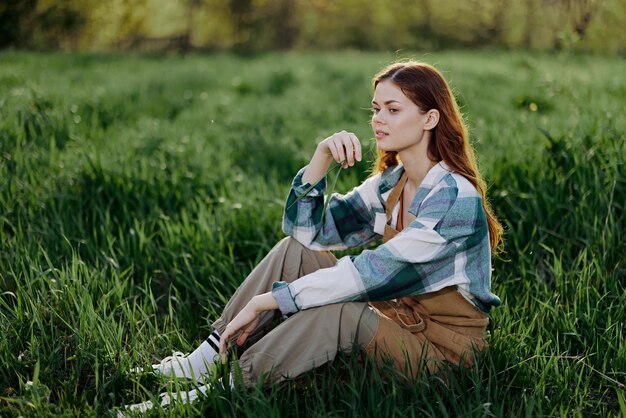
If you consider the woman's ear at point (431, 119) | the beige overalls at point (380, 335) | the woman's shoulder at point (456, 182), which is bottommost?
the beige overalls at point (380, 335)

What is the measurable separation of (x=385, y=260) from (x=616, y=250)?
1.47 m

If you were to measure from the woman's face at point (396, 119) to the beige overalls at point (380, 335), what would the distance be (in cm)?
32

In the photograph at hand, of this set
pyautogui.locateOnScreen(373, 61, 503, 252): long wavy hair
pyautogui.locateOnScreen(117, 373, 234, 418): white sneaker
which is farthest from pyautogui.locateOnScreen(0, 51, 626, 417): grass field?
pyautogui.locateOnScreen(373, 61, 503, 252): long wavy hair

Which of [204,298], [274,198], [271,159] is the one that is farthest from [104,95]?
[204,298]

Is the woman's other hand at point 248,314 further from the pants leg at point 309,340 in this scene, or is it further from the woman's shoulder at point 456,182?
the woman's shoulder at point 456,182

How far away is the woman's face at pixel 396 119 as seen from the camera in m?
2.18

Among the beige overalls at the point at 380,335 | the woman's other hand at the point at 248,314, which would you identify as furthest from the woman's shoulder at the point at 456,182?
the woman's other hand at the point at 248,314

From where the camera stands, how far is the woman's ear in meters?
2.18

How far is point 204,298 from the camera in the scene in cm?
290

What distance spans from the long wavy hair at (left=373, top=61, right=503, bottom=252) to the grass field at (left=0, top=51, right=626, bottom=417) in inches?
16.7

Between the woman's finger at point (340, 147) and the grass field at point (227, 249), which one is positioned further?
the woman's finger at point (340, 147)

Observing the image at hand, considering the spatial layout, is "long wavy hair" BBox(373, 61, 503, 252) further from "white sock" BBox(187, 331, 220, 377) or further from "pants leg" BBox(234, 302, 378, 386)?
"white sock" BBox(187, 331, 220, 377)

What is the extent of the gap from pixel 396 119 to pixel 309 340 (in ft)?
2.62

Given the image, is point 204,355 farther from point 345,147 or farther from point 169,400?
point 345,147
